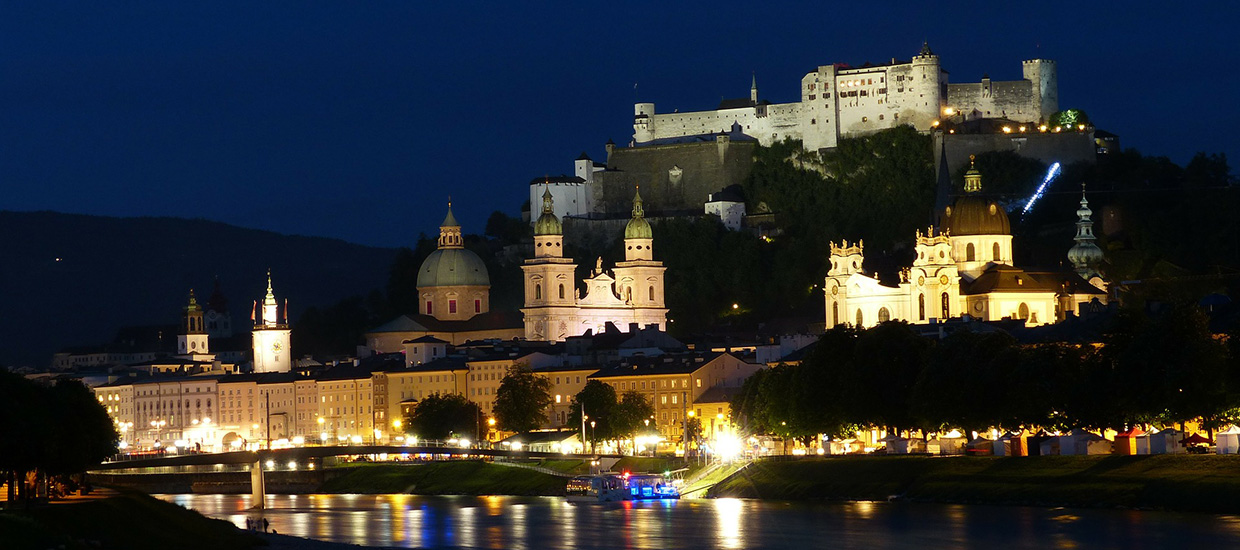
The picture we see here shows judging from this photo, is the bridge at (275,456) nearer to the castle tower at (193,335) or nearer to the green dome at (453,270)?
the green dome at (453,270)

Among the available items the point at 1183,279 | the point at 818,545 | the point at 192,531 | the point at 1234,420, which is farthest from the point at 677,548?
the point at 1183,279

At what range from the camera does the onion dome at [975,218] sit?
119625 mm

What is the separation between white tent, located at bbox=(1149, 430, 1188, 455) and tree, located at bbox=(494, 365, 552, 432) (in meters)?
46.7

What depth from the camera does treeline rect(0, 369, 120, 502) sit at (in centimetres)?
5347

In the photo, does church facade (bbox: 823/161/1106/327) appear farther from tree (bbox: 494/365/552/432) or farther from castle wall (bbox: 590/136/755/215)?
castle wall (bbox: 590/136/755/215)

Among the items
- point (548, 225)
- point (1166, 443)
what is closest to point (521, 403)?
point (548, 225)

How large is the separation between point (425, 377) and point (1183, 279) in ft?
117

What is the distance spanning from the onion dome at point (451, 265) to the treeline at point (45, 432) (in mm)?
79767

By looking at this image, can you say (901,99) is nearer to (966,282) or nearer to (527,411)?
(966,282)

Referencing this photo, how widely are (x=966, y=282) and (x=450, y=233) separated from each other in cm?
4059

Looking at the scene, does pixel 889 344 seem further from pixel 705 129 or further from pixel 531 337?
pixel 705 129

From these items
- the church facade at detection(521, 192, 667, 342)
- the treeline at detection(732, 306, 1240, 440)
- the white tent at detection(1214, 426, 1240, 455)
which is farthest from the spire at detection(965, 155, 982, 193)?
the white tent at detection(1214, 426, 1240, 455)

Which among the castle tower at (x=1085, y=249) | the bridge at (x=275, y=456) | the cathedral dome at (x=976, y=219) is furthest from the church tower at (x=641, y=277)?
the bridge at (x=275, y=456)

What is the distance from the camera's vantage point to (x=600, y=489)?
85062 millimetres
